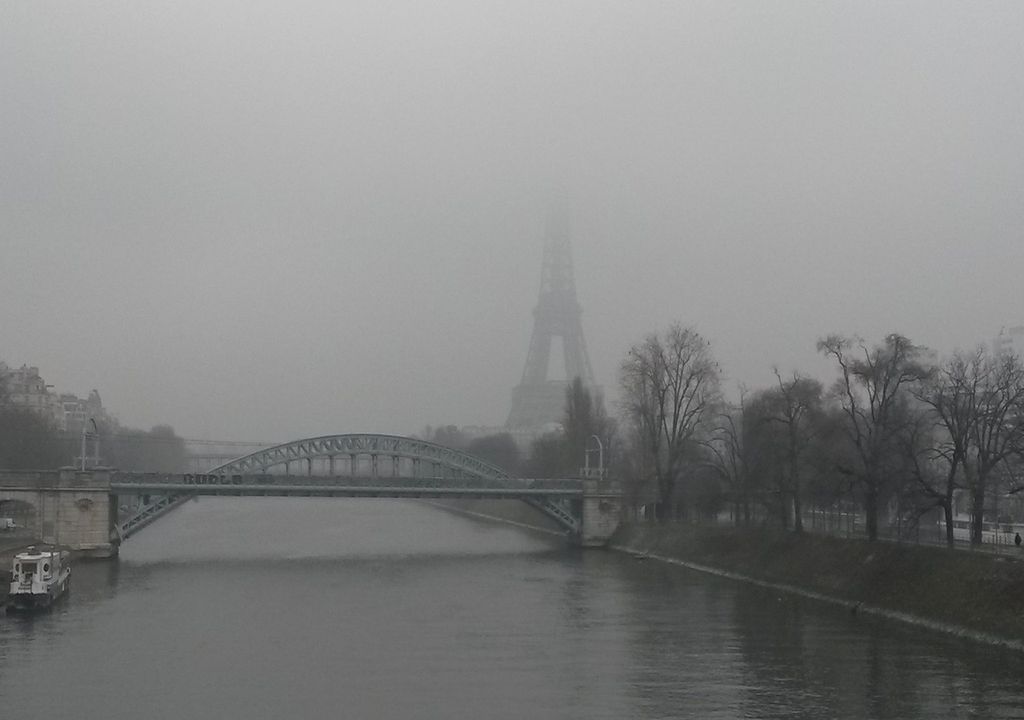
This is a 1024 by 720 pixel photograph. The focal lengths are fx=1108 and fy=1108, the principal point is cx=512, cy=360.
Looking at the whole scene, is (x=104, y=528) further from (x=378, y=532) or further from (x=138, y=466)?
(x=138, y=466)

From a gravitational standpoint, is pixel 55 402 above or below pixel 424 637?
above

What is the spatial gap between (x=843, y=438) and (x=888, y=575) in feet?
52.3

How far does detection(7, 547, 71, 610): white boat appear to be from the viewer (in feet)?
114

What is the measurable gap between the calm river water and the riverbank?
3.03 ft

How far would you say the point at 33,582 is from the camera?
34969 mm

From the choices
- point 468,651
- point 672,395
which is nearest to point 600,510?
point 672,395

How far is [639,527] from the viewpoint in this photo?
201 ft

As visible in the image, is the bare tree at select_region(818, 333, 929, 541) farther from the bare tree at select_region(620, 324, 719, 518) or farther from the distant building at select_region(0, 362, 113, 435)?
the distant building at select_region(0, 362, 113, 435)

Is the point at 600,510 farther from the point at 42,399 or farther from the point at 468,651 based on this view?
the point at 42,399

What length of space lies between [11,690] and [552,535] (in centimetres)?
5196

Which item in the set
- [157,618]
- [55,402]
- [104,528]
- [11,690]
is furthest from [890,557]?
[55,402]

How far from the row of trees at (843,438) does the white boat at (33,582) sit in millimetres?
26543

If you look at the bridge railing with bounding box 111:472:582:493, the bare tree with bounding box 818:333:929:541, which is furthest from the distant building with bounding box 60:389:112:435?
the bare tree with bounding box 818:333:929:541

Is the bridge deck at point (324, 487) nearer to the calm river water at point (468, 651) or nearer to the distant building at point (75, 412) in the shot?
the calm river water at point (468, 651)
